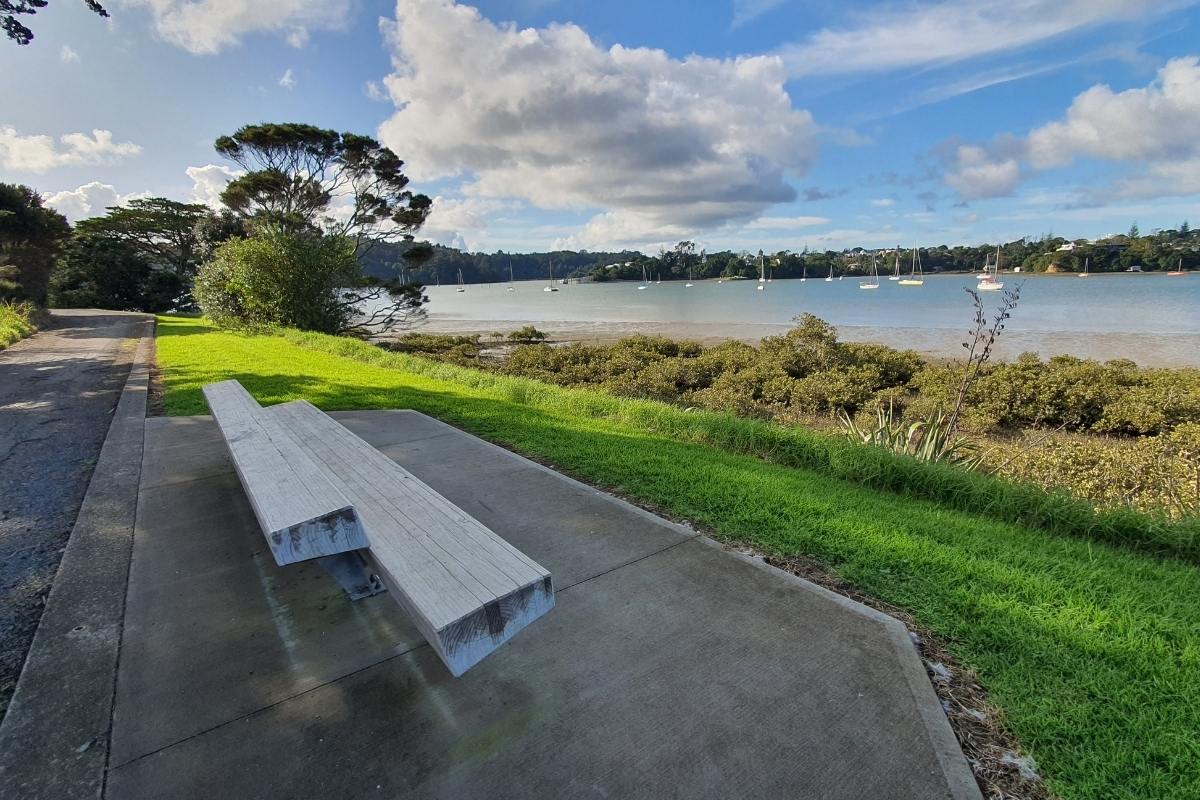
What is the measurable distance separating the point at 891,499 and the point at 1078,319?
3826 cm

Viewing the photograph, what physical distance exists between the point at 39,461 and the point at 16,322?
15981 mm

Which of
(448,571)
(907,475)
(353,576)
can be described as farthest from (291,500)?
(907,475)

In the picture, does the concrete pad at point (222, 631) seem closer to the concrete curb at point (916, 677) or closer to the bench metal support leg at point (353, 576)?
the bench metal support leg at point (353, 576)

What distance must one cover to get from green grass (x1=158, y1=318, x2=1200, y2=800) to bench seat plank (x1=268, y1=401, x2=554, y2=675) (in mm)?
1677

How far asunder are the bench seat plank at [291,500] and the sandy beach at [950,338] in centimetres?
2077

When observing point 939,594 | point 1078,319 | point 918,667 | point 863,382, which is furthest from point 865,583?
point 1078,319

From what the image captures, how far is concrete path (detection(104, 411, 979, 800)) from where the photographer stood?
5.61 ft

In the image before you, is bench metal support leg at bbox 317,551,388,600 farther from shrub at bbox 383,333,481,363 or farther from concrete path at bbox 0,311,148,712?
shrub at bbox 383,333,481,363

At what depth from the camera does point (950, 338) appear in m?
25.0

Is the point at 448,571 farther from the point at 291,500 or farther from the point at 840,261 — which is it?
the point at 840,261

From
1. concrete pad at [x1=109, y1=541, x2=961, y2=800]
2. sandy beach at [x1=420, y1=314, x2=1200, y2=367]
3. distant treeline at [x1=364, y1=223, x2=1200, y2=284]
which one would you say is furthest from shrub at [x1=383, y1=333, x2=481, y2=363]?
distant treeline at [x1=364, y1=223, x2=1200, y2=284]

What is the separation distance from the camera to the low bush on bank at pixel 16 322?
13.7 metres

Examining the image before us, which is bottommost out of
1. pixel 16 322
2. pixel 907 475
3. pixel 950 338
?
pixel 950 338

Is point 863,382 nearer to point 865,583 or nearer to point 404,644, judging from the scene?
point 865,583
